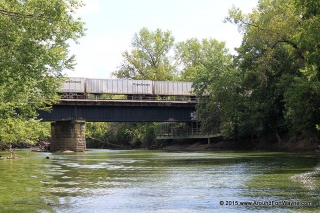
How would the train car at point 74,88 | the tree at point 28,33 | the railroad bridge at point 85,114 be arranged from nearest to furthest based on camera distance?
the tree at point 28,33 → the railroad bridge at point 85,114 → the train car at point 74,88

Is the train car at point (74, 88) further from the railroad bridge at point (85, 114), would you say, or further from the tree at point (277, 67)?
the tree at point (277, 67)

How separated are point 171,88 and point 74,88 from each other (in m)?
17.5

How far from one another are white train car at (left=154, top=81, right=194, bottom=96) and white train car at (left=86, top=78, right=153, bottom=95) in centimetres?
173

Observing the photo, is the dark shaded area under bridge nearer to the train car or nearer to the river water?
the train car

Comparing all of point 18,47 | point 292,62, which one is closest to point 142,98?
point 292,62

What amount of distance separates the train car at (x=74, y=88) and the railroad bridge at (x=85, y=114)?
2.95 meters

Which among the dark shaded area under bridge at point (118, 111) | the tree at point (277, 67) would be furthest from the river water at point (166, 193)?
the dark shaded area under bridge at point (118, 111)

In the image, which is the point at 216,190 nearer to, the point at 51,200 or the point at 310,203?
the point at 310,203

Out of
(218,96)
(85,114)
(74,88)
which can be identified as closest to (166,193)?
(218,96)

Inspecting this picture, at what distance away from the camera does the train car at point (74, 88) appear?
73.0 meters

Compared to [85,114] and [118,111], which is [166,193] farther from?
[118,111]

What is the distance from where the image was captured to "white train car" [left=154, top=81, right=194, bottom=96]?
271 ft

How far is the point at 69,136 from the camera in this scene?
72.2 m

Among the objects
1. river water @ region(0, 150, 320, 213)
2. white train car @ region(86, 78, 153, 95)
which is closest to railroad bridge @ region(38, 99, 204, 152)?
white train car @ region(86, 78, 153, 95)
